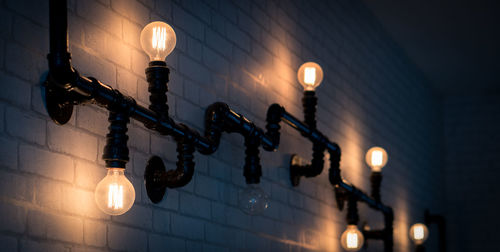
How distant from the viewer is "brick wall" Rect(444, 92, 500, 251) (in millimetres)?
6257

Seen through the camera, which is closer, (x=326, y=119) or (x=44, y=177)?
(x=44, y=177)

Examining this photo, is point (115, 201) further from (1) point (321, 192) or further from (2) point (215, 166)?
(1) point (321, 192)

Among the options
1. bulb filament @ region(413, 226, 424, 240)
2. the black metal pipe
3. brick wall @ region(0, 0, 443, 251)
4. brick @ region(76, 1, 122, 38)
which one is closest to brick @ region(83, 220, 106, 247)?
brick wall @ region(0, 0, 443, 251)

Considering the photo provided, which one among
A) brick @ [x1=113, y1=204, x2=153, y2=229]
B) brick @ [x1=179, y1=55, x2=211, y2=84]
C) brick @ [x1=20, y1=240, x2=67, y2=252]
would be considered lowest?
brick @ [x1=20, y1=240, x2=67, y2=252]

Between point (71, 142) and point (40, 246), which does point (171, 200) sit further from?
point (40, 246)

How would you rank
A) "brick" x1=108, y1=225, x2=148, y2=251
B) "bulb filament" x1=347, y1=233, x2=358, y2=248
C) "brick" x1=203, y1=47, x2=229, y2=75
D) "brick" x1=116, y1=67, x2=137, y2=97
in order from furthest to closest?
"bulb filament" x1=347, y1=233, x2=358, y2=248 → "brick" x1=203, y1=47, x2=229, y2=75 → "brick" x1=116, y1=67, x2=137, y2=97 → "brick" x1=108, y1=225, x2=148, y2=251

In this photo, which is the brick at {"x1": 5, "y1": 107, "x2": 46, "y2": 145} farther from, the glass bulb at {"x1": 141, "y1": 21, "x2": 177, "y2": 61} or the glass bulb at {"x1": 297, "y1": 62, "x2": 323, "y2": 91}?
the glass bulb at {"x1": 297, "y1": 62, "x2": 323, "y2": 91}

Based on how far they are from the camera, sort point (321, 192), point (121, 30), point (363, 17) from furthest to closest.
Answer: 1. point (363, 17)
2. point (321, 192)
3. point (121, 30)

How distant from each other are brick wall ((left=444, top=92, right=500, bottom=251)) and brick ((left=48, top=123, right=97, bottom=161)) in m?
5.11

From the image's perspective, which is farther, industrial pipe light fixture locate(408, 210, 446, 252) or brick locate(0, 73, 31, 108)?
industrial pipe light fixture locate(408, 210, 446, 252)

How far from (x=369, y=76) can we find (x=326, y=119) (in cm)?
96

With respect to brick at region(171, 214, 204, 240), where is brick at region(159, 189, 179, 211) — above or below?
above

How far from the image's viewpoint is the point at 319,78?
3.06 m

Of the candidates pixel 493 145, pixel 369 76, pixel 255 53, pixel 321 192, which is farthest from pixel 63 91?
pixel 493 145
